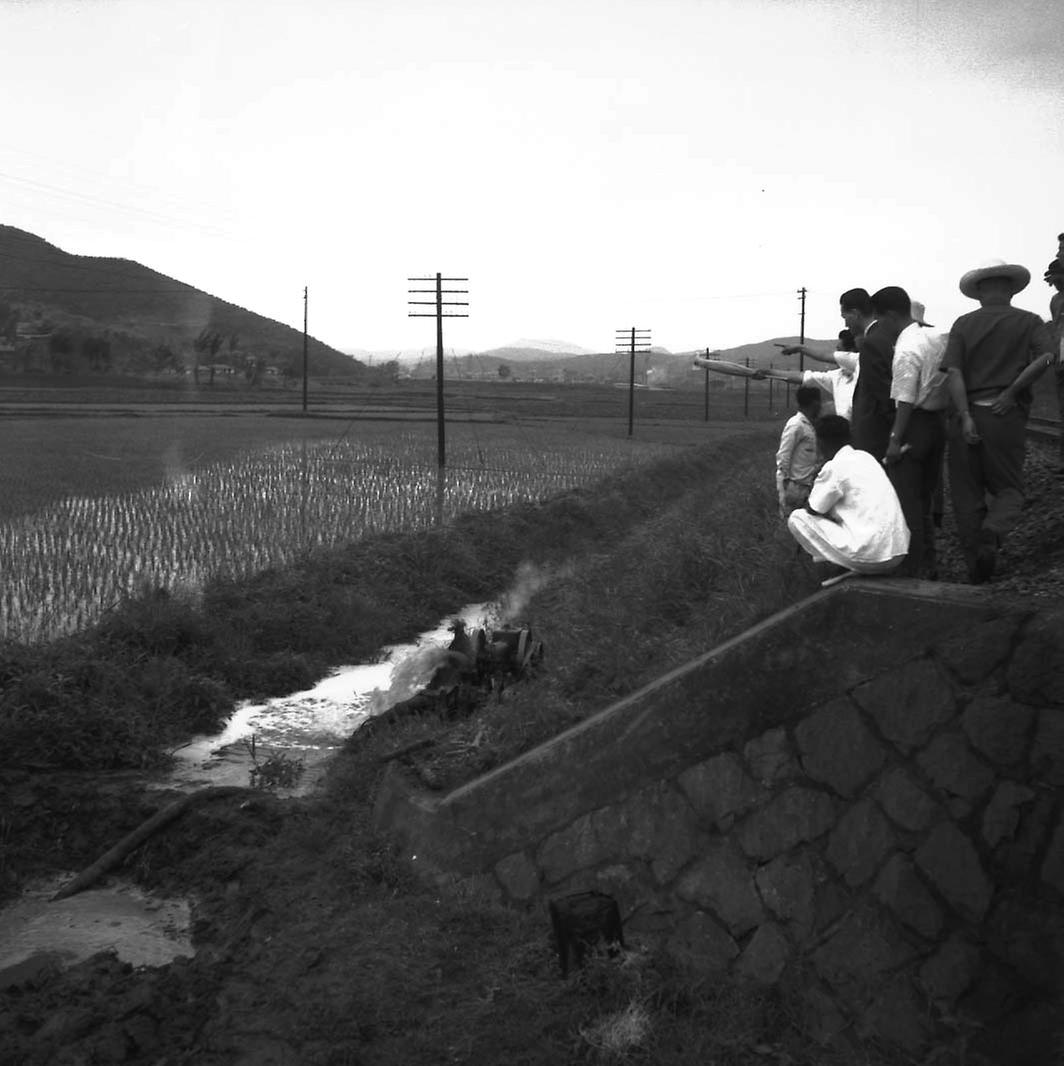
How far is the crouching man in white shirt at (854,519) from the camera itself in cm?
429

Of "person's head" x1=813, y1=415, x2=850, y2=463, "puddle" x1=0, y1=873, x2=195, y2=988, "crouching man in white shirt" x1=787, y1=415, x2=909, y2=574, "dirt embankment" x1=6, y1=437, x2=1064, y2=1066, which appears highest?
"person's head" x1=813, y1=415, x2=850, y2=463

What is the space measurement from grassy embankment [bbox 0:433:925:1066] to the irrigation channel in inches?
9.2

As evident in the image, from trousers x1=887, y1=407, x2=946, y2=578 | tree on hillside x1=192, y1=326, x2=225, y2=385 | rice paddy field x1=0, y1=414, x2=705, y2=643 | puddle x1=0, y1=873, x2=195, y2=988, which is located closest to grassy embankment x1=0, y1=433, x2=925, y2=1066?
puddle x1=0, y1=873, x2=195, y2=988

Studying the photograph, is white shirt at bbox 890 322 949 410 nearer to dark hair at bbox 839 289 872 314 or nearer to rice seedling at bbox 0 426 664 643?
dark hair at bbox 839 289 872 314

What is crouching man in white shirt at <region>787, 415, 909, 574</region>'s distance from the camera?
429cm

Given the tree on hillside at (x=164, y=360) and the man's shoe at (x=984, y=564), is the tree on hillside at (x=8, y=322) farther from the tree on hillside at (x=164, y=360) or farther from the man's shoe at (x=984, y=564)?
the man's shoe at (x=984, y=564)

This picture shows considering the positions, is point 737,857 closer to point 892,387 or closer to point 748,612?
point 748,612

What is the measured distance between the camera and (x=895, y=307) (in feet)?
20.1

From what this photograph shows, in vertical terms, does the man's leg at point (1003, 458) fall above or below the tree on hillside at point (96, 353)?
below

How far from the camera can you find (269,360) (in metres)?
91.3

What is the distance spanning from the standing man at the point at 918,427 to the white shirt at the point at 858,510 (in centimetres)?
92

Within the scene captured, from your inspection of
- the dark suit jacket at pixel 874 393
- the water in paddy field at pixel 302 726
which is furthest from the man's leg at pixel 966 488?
the water in paddy field at pixel 302 726

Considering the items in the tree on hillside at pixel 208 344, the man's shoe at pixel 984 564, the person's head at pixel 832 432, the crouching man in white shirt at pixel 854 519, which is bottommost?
the man's shoe at pixel 984 564

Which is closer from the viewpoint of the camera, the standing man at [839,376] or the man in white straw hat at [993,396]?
the man in white straw hat at [993,396]
